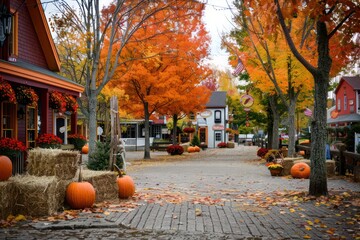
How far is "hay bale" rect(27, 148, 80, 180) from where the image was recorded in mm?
8719

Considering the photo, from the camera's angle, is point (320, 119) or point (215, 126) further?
point (215, 126)

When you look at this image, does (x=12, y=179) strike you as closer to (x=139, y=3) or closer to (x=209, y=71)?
(x=139, y=3)

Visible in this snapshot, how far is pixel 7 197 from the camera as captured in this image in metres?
7.69

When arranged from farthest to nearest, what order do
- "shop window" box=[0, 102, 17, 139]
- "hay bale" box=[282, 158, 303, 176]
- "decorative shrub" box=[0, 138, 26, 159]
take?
"hay bale" box=[282, 158, 303, 176], "shop window" box=[0, 102, 17, 139], "decorative shrub" box=[0, 138, 26, 159]

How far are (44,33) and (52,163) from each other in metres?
10.5

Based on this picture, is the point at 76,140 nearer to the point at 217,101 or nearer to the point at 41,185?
the point at 41,185

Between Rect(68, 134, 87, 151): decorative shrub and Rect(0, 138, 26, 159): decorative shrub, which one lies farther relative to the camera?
Rect(68, 134, 87, 151): decorative shrub

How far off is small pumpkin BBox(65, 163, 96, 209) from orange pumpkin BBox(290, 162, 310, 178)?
9.04 metres

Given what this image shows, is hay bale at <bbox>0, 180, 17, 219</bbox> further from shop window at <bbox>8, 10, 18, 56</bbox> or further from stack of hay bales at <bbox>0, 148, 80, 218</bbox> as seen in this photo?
shop window at <bbox>8, 10, 18, 56</bbox>

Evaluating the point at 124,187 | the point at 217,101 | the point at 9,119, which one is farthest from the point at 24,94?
the point at 217,101

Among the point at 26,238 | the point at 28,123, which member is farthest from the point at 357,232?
the point at 28,123

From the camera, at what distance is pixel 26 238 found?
20.9ft

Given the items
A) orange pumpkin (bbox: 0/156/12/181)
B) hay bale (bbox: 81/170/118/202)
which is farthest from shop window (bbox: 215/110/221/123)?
orange pumpkin (bbox: 0/156/12/181)

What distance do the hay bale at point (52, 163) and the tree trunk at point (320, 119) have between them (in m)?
5.43
